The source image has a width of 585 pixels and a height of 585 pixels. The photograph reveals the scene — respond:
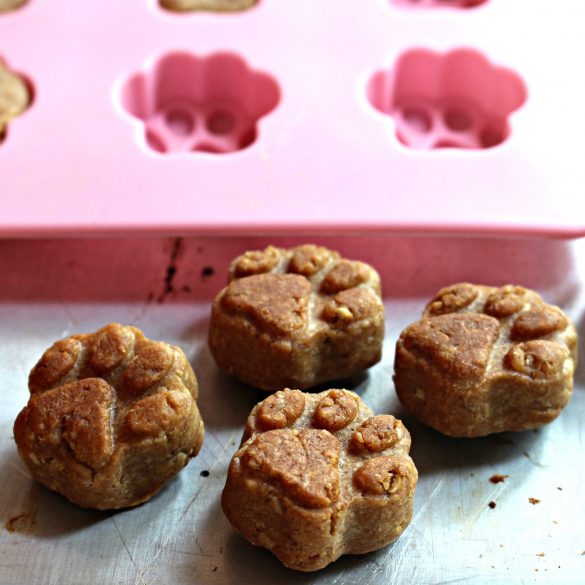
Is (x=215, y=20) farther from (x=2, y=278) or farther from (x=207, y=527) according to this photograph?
(x=207, y=527)

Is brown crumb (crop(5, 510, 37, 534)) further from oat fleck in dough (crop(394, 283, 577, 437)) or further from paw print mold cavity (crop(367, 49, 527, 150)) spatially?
paw print mold cavity (crop(367, 49, 527, 150))

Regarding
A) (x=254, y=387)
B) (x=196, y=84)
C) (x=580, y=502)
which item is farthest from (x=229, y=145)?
(x=580, y=502)

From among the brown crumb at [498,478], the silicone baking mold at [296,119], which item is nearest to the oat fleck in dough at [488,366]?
the brown crumb at [498,478]

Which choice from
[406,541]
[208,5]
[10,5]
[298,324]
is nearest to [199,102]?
[208,5]

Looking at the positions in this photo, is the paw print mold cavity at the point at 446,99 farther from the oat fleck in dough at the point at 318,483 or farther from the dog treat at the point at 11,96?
the oat fleck in dough at the point at 318,483

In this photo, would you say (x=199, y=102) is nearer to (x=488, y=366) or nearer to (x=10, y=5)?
(x=10, y=5)

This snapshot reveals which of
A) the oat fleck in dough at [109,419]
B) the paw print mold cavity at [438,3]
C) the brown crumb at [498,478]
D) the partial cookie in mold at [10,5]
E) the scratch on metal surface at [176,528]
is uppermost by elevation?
the paw print mold cavity at [438,3]
